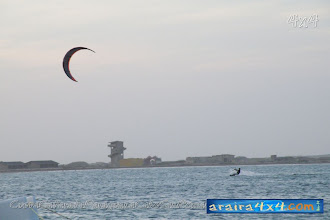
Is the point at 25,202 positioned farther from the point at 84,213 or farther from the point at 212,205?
the point at 84,213

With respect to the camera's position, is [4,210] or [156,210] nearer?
[4,210]

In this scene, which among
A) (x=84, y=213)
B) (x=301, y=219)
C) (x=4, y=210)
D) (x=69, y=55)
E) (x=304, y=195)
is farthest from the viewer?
(x=304, y=195)

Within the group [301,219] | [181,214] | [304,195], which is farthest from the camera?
[304,195]

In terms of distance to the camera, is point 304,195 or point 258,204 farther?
point 304,195

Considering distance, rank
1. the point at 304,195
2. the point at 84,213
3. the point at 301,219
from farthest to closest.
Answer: the point at 304,195, the point at 84,213, the point at 301,219

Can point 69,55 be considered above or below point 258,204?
above

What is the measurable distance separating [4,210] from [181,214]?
84.5 feet

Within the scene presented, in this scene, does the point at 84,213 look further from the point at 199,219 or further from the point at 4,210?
the point at 4,210

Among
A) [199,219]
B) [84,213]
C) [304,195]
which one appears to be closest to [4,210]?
[199,219]

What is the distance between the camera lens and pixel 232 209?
19141mm

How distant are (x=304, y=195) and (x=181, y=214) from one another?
967 inches

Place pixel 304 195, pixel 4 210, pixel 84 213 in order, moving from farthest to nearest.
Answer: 1. pixel 304 195
2. pixel 84 213
3. pixel 4 210

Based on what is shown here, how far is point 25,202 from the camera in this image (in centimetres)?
1852

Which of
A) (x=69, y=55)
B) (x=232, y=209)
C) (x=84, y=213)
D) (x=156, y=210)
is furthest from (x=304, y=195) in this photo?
(x=232, y=209)
